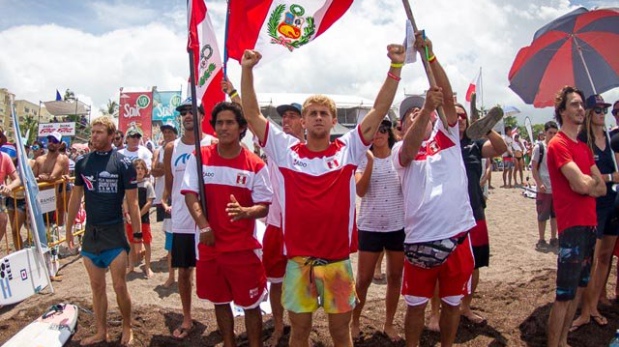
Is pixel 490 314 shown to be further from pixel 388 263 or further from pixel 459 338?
pixel 388 263

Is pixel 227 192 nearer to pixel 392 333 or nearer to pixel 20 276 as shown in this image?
pixel 392 333

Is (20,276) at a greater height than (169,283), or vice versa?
(20,276)

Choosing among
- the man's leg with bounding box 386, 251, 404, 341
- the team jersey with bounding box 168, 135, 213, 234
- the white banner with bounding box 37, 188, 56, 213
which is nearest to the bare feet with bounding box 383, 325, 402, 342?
the man's leg with bounding box 386, 251, 404, 341

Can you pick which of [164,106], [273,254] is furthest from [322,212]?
[164,106]

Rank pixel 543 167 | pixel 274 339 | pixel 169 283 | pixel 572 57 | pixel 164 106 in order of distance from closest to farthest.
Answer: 1. pixel 274 339
2. pixel 572 57
3. pixel 169 283
4. pixel 543 167
5. pixel 164 106

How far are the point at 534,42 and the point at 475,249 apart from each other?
2.43m

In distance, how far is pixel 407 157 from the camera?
3248 mm

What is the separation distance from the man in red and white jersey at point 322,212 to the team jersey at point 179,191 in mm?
1680

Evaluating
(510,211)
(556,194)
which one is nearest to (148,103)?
(510,211)

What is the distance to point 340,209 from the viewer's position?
285 cm

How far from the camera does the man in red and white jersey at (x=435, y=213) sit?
311cm

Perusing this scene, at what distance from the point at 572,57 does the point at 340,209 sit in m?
3.60

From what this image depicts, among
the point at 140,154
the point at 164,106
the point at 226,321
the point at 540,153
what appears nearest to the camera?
the point at 226,321

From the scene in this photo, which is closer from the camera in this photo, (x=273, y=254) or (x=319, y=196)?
(x=319, y=196)
